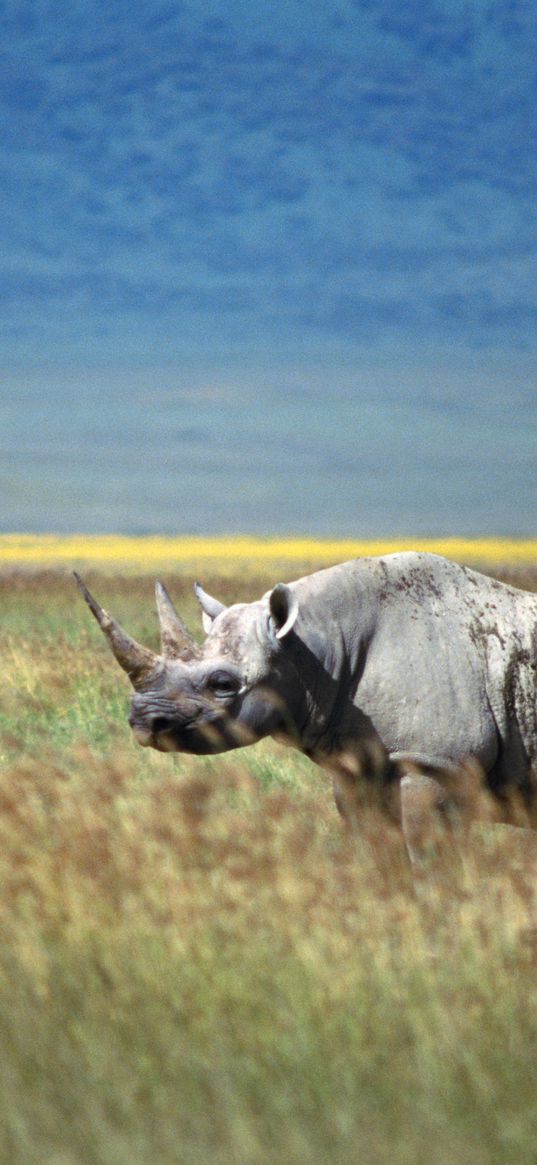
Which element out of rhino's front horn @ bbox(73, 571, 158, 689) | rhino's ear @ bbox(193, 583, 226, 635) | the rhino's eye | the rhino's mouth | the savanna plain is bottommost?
the savanna plain

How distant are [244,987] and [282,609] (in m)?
2.02

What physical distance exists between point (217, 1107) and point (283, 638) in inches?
99.8

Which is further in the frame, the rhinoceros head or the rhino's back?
the rhino's back

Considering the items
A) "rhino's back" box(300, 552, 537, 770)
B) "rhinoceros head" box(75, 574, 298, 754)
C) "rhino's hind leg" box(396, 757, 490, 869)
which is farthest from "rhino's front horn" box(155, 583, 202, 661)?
"rhino's hind leg" box(396, 757, 490, 869)

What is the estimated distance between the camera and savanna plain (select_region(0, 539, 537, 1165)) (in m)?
3.29

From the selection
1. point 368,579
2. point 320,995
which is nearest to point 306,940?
point 320,995

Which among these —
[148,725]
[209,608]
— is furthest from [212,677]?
[209,608]

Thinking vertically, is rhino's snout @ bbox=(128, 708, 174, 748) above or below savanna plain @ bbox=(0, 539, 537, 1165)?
above

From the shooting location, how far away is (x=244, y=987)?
3.92m

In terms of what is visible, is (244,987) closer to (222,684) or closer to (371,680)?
(222,684)

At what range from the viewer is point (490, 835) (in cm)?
699

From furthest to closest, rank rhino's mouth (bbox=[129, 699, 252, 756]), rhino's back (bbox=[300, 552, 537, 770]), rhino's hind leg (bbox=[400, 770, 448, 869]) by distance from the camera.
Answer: rhino's back (bbox=[300, 552, 537, 770]) < rhino's hind leg (bbox=[400, 770, 448, 869]) < rhino's mouth (bbox=[129, 699, 252, 756])

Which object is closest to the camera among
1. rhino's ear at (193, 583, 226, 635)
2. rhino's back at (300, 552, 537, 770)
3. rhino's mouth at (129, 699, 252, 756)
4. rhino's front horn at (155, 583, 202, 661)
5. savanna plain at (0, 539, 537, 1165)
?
savanna plain at (0, 539, 537, 1165)

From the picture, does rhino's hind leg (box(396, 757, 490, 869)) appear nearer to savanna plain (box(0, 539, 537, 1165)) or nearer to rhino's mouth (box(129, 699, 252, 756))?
savanna plain (box(0, 539, 537, 1165))
